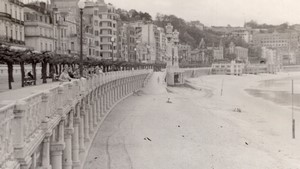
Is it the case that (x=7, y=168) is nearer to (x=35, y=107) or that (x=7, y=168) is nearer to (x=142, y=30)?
(x=35, y=107)

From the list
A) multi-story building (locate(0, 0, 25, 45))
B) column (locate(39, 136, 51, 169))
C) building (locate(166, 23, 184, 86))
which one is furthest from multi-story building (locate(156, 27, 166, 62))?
column (locate(39, 136, 51, 169))

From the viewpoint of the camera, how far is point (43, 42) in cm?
6650

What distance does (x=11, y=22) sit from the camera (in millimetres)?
53844

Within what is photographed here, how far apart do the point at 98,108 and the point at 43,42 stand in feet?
119

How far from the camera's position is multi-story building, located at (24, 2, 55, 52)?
64375 mm

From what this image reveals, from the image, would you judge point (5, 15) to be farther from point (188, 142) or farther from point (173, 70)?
point (173, 70)

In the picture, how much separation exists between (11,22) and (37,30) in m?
10.9

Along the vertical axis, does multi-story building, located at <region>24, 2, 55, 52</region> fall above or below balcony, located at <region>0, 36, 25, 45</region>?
above

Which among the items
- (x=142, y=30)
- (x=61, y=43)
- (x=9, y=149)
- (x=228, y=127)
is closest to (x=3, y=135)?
(x=9, y=149)

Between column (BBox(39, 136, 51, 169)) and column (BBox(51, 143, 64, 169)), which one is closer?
Result: column (BBox(39, 136, 51, 169))

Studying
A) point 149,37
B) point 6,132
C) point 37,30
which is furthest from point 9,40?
point 149,37

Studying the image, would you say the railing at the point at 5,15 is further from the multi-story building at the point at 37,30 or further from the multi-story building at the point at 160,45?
the multi-story building at the point at 160,45

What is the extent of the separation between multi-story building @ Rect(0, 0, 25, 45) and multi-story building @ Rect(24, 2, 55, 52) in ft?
18.5

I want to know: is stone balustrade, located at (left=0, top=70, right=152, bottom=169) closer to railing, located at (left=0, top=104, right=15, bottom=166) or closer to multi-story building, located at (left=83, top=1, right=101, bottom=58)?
railing, located at (left=0, top=104, right=15, bottom=166)
